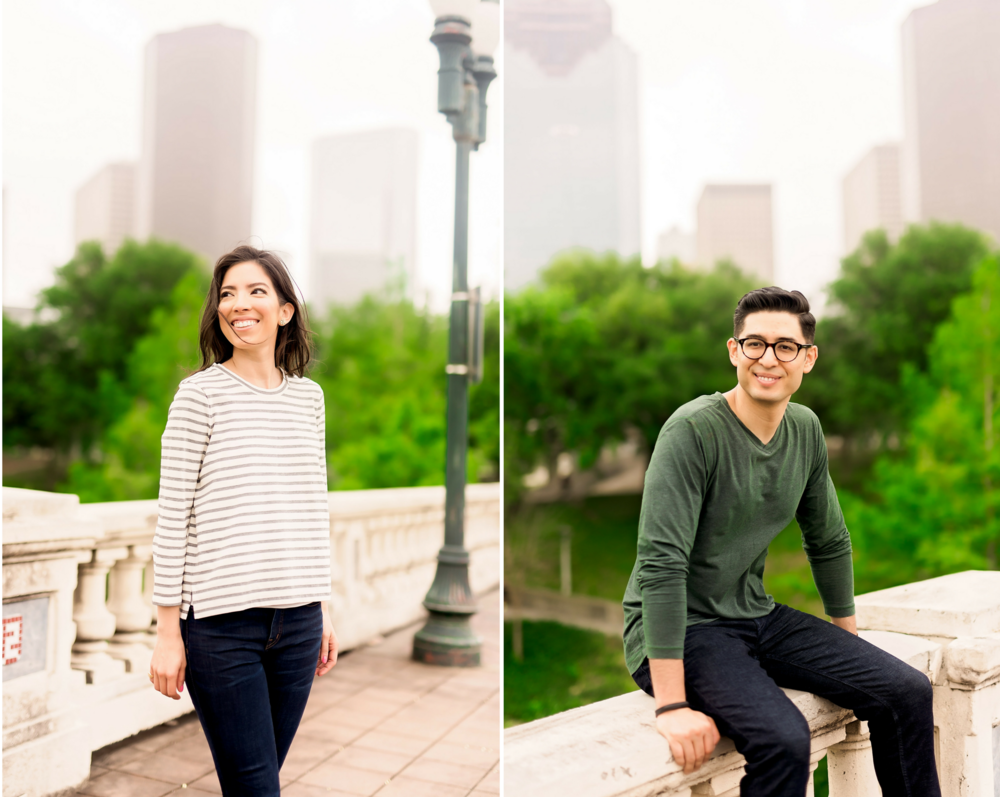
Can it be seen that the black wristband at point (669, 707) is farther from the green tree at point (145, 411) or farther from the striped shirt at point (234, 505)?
the green tree at point (145, 411)

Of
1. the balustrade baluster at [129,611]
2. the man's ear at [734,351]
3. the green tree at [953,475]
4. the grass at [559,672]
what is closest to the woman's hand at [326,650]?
the man's ear at [734,351]

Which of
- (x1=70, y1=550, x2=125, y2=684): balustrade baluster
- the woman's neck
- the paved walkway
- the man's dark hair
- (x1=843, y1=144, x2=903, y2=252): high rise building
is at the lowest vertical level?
the paved walkway

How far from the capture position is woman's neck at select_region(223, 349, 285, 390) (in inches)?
71.5

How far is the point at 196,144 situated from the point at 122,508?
44289mm

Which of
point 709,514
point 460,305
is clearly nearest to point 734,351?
point 709,514

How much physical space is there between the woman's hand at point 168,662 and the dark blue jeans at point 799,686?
1.03 m

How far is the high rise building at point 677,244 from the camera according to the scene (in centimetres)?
2641

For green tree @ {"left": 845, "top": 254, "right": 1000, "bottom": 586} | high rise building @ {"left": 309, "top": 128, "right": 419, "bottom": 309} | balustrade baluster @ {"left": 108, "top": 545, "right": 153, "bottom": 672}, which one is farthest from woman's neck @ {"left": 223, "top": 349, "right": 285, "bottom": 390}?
high rise building @ {"left": 309, "top": 128, "right": 419, "bottom": 309}

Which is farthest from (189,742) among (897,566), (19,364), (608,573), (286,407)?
(19,364)

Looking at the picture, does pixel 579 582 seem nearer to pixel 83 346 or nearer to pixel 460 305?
pixel 460 305

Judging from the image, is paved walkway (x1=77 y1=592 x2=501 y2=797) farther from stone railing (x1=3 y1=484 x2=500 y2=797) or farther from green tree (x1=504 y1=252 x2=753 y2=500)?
green tree (x1=504 y1=252 x2=753 y2=500)

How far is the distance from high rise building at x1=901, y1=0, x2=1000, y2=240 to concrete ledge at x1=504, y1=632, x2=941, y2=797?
23650 millimetres

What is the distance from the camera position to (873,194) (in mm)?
24734

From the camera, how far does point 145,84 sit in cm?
4112
